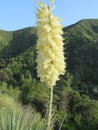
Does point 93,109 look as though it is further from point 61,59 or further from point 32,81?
point 61,59

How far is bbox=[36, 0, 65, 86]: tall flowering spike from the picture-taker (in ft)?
17.0

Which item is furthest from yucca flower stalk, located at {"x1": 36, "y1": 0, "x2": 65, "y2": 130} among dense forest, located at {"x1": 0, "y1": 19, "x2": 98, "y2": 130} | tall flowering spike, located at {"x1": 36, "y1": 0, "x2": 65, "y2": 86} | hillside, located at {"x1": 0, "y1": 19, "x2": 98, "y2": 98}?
hillside, located at {"x1": 0, "y1": 19, "x2": 98, "y2": 98}

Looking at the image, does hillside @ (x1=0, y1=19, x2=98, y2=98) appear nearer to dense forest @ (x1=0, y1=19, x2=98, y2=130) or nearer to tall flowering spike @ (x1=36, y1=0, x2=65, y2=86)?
dense forest @ (x1=0, y1=19, x2=98, y2=130)

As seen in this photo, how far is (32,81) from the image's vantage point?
56.3 m

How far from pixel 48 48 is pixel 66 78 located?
59.0 meters

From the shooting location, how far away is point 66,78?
210 feet

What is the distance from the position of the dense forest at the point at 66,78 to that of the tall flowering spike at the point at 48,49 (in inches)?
638

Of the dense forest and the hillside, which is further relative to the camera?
the hillside

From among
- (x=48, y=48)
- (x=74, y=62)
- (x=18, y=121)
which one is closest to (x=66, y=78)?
(x=74, y=62)

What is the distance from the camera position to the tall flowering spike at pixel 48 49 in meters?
5.18

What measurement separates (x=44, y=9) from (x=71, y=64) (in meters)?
69.2

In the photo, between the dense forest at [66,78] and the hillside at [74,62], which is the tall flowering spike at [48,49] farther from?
the hillside at [74,62]

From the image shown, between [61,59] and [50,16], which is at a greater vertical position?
[50,16]

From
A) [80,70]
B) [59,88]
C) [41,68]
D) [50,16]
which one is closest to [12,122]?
[41,68]
